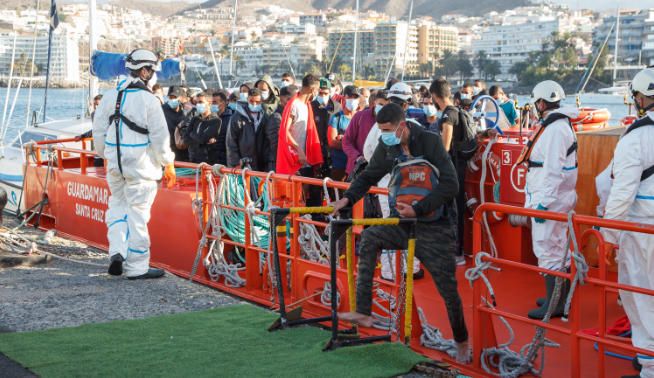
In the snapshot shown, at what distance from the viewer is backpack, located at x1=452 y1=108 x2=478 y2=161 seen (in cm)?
799

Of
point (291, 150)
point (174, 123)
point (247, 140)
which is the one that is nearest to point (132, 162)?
point (291, 150)

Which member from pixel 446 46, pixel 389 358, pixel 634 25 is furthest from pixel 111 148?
pixel 446 46

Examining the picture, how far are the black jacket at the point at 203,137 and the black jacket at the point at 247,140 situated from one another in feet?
2.14

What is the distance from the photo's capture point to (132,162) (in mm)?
7871

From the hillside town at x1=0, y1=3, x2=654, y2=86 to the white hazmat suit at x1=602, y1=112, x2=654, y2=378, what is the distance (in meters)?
10.3

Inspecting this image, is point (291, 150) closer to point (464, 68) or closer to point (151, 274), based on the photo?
point (151, 274)

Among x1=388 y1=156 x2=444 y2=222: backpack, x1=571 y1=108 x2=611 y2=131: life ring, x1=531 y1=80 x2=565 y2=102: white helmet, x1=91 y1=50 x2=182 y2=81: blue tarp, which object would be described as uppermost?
x1=91 y1=50 x2=182 y2=81: blue tarp

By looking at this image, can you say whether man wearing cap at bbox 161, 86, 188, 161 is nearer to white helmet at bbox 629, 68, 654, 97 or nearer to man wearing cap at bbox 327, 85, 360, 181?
man wearing cap at bbox 327, 85, 360, 181

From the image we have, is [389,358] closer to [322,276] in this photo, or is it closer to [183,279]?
[322,276]

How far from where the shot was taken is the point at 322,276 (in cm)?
671

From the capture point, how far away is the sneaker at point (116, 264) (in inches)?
319

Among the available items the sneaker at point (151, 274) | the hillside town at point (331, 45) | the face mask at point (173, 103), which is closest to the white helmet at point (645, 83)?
the sneaker at point (151, 274)

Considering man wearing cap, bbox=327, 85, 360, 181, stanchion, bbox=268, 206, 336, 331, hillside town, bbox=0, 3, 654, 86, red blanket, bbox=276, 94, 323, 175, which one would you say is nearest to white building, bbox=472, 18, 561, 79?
hillside town, bbox=0, 3, 654, 86

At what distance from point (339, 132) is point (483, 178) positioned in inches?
86.1
